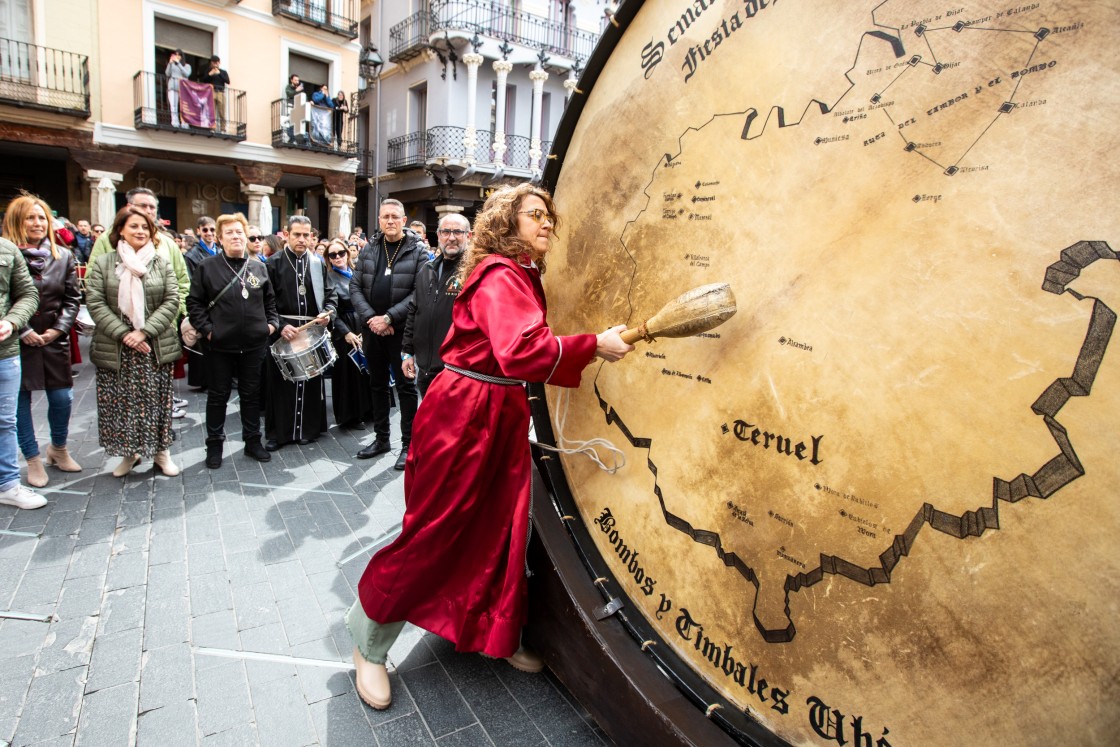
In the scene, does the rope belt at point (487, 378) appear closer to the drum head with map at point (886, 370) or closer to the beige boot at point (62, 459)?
the drum head with map at point (886, 370)

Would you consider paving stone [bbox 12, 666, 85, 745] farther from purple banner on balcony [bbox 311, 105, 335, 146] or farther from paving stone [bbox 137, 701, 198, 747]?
purple banner on balcony [bbox 311, 105, 335, 146]

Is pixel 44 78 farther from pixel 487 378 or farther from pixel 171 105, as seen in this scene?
pixel 487 378

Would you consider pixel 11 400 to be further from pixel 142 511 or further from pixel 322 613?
pixel 322 613

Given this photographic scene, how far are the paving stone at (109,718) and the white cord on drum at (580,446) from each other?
1712mm

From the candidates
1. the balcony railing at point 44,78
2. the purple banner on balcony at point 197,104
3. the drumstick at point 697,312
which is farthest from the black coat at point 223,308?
the purple banner on balcony at point 197,104

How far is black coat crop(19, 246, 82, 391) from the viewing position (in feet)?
13.1

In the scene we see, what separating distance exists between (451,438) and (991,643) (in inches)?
61.4

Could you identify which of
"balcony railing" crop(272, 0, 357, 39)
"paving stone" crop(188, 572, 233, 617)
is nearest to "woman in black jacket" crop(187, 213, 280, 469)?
"paving stone" crop(188, 572, 233, 617)

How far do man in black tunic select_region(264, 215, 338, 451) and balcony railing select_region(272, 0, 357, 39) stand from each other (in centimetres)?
1550

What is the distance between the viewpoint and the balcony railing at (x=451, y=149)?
20.9 meters

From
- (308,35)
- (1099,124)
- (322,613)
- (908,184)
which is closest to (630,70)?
(908,184)

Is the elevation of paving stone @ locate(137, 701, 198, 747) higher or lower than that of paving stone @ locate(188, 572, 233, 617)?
lower

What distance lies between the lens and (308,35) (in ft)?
58.9

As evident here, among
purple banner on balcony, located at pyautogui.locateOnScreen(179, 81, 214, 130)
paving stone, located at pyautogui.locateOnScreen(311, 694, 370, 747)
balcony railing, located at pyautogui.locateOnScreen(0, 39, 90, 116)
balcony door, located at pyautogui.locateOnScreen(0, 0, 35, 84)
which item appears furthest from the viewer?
purple banner on balcony, located at pyautogui.locateOnScreen(179, 81, 214, 130)
